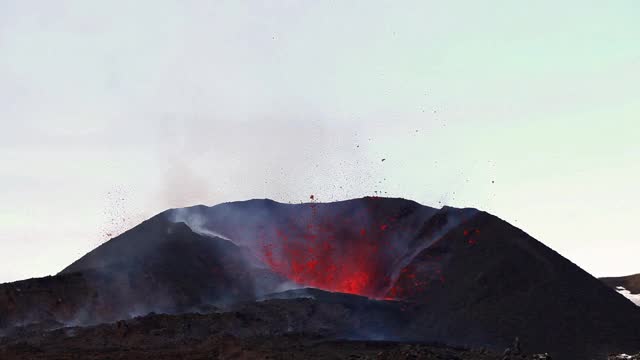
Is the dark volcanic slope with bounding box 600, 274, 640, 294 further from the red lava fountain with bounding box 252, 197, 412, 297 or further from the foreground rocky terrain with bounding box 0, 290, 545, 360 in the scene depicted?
the foreground rocky terrain with bounding box 0, 290, 545, 360

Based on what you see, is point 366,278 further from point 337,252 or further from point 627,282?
point 627,282

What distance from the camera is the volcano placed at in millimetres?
50781

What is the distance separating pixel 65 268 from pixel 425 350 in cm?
3405

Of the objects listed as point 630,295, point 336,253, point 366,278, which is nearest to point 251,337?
point 366,278

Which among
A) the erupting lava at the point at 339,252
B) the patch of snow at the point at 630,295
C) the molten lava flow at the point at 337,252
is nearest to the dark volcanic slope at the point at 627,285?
the patch of snow at the point at 630,295

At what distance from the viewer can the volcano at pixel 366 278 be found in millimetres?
50781

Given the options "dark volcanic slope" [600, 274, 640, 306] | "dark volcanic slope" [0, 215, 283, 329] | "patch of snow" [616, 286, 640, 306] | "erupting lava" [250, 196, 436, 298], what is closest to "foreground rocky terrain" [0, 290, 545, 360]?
"dark volcanic slope" [0, 215, 283, 329]

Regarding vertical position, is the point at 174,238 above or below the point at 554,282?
above

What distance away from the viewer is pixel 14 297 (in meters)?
53.2

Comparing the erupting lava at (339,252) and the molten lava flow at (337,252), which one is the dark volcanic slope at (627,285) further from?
the molten lava flow at (337,252)

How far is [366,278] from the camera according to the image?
5872cm

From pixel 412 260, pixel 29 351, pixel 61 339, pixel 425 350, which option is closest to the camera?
pixel 425 350

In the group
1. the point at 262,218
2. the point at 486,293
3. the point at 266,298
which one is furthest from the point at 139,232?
the point at 486,293

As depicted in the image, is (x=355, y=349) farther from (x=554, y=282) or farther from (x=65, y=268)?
(x=65, y=268)
